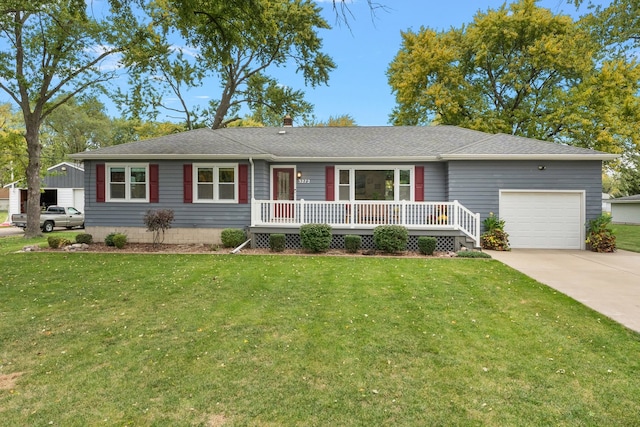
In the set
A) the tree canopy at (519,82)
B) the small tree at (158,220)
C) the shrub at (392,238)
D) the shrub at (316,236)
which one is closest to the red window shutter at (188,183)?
the small tree at (158,220)

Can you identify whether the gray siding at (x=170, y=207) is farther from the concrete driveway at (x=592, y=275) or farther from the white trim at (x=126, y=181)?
the concrete driveway at (x=592, y=275)

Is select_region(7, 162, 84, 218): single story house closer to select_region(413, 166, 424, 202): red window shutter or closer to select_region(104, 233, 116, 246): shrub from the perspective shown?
select_region(104, 233, 116, 246): shrub

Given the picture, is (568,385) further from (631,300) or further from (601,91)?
(601,91)

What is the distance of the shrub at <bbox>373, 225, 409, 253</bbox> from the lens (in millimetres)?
10148

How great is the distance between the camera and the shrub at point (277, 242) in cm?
1063

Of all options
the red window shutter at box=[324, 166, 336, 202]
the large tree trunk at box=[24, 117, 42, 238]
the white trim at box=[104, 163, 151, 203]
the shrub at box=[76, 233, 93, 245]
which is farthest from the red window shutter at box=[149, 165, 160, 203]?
the large tree trunk at box=[24, 117, 42, 238]

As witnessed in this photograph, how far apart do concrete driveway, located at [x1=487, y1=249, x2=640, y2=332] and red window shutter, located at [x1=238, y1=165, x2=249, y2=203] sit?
7.82 m

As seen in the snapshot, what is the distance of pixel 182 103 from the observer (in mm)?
23203

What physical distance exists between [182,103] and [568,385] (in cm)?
2472

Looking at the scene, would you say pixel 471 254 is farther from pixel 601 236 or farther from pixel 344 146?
pixel 344 146

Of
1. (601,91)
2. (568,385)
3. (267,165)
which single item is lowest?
(568,385)

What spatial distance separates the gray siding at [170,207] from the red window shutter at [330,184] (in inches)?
109

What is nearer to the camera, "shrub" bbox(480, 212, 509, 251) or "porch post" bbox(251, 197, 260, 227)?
"shrub" bbox(480, 212, 509, 251)

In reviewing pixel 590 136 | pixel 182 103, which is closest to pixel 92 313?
pixel 182 103
